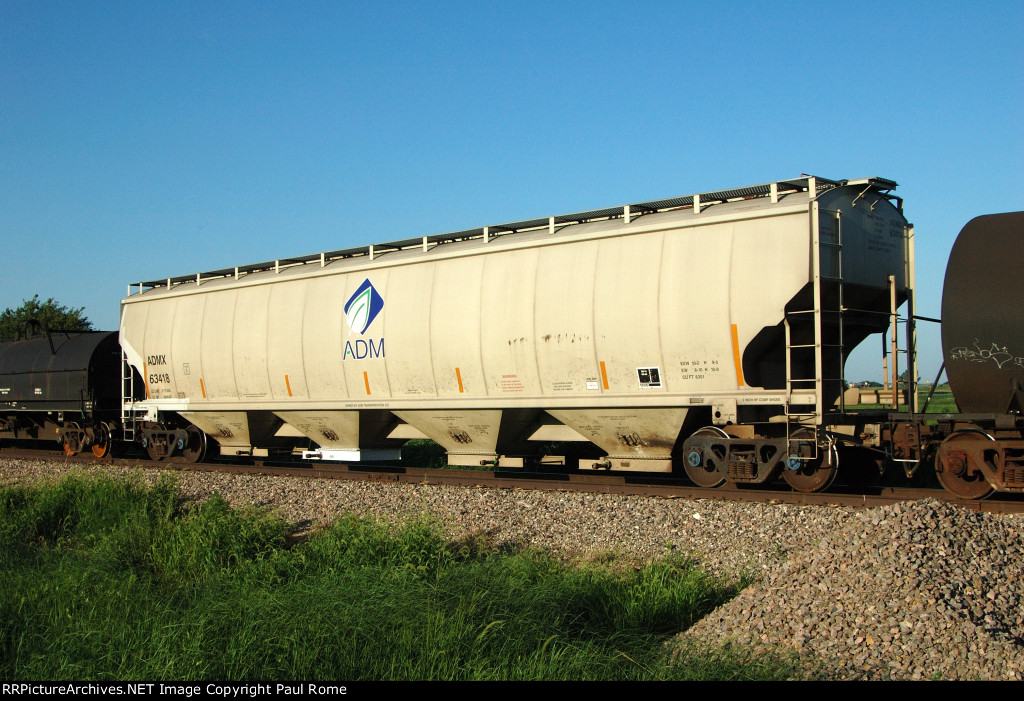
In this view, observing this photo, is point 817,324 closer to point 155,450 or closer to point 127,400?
point 155,450

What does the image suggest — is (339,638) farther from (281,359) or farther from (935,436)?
(281,359)

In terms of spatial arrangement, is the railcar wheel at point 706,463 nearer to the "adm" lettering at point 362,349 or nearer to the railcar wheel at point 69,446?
the "adm" lettering at point 362,349

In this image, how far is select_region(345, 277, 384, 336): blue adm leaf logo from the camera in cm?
1490

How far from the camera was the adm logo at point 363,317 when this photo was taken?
1482 centimetres

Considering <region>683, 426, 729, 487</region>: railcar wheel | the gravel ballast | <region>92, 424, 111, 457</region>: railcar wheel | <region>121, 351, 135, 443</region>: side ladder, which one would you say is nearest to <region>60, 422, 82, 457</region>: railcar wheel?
<region>92, 424, 111, 457</region>: railcar wheel

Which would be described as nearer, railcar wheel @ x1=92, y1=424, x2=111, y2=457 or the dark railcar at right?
the dark railcar at right

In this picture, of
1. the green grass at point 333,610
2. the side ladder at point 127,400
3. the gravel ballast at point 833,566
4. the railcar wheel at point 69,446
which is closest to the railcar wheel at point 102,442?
the side ladder at point 127,400

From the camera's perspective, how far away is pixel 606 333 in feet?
39.8

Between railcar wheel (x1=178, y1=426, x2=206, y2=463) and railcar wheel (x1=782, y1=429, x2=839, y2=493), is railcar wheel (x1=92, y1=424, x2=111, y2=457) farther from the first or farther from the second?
railcar wheel (x1=782, y1=429, x2=839, y2=493)

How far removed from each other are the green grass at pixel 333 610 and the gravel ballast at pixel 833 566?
54 cm

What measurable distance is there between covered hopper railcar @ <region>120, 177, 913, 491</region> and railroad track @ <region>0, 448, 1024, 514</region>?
0.39 meters

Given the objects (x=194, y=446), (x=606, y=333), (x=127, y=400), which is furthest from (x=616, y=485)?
(x=127, y=400)
